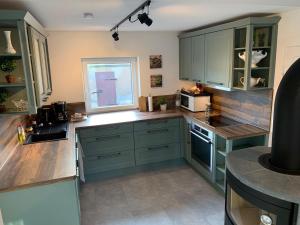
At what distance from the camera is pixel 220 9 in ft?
7.38

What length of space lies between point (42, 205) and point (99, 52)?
2.46 m

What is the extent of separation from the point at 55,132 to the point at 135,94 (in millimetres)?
1562

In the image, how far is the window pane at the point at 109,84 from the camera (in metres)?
3.85

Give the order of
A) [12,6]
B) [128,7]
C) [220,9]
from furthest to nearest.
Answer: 1. [220,9]
2. [128,7]
3. [12,6]

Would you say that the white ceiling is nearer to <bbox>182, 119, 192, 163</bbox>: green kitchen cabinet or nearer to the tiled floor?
<bbox>182, 119, 192, 163</bbox>: green kitchen cabinet

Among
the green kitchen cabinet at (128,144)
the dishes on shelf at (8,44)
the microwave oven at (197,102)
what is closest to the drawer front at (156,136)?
the green kitchen cabinet at (128,144)

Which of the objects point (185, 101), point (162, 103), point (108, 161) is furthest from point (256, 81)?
point (108, 161)

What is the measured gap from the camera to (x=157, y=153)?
3654mm

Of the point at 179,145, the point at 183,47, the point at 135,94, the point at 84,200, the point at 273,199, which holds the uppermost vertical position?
the point at 183,47

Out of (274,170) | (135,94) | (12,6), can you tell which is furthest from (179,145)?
(12,6)

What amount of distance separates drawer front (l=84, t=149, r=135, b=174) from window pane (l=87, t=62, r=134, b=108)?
95cm

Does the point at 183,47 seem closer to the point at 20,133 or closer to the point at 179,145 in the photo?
the point at 179,145

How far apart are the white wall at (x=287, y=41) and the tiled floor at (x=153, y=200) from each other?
165 cm

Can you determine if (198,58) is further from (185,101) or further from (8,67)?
(8,67)
